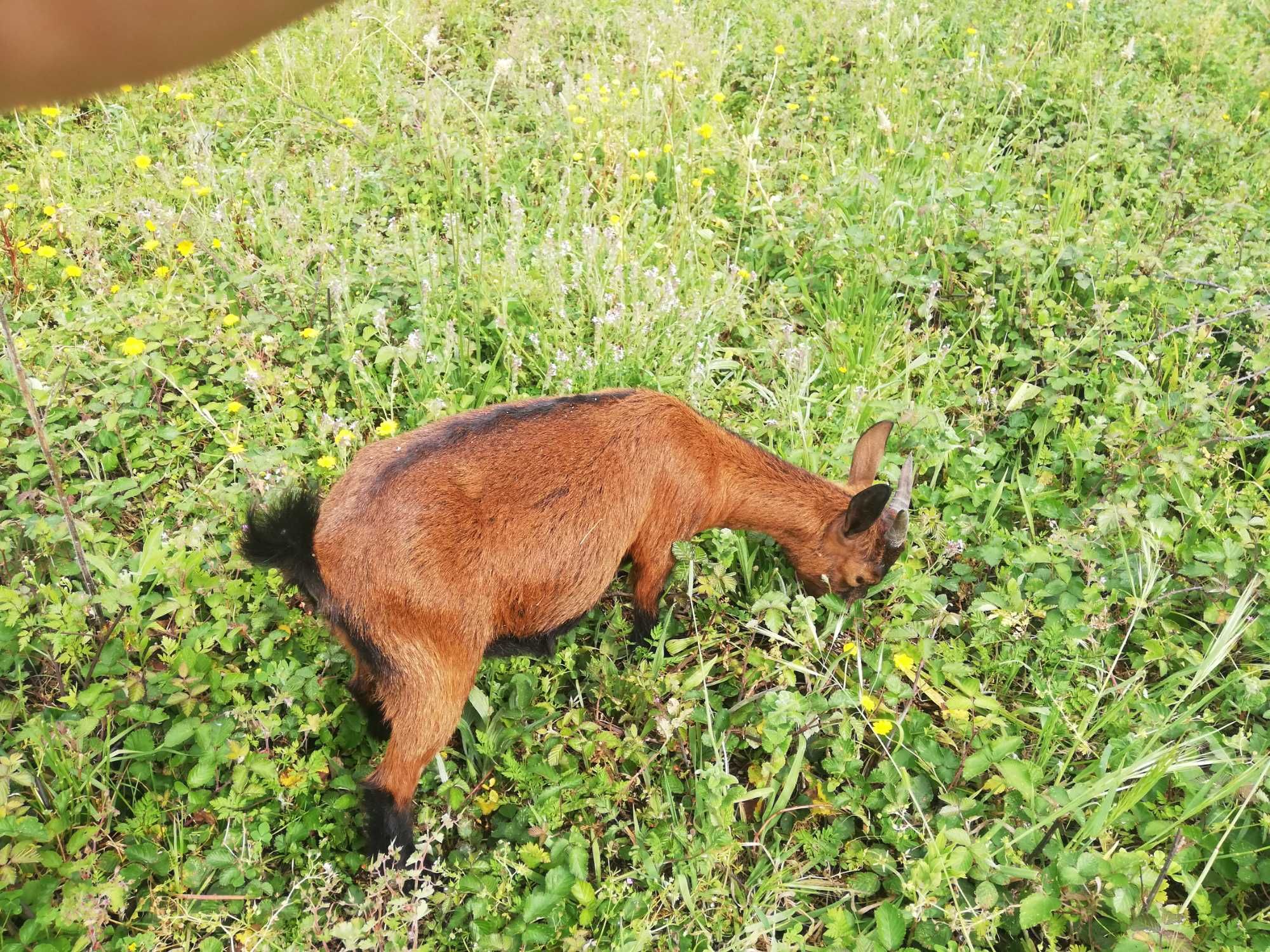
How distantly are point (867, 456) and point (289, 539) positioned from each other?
2.10 m

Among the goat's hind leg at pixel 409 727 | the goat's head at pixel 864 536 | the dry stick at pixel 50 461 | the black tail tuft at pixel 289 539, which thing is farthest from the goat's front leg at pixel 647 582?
the dry stick at pixel 50 461

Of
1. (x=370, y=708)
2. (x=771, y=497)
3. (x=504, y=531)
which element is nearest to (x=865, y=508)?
(x=771, y=497)

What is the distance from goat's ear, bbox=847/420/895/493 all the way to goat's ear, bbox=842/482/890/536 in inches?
10.6

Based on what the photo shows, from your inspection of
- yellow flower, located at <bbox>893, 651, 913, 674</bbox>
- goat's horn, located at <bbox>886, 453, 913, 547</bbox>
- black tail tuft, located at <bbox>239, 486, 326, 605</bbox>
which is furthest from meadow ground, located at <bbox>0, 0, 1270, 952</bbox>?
black tail tuft, located at <bbox>239, 486, 326, 605</bbox>

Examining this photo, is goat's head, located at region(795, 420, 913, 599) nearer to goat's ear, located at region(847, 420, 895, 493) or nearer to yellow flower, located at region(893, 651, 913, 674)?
goat's ear, located at region(847, 420, 895, 493)

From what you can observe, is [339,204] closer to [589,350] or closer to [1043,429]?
[589,350]

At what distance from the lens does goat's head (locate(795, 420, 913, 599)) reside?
2902 mm

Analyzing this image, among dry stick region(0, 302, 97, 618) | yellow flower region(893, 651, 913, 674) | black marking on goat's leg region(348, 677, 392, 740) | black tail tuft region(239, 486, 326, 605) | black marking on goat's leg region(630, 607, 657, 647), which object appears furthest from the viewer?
black marking on goat's leg region(630, 607, 657, 647)

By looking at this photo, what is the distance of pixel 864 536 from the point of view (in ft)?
9.84

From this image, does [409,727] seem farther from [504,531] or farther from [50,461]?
[50,461]

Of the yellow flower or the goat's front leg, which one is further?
the goat's front leg

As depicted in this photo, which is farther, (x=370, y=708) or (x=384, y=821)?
(x=370, y=708)

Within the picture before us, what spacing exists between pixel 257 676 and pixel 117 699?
1.30ft

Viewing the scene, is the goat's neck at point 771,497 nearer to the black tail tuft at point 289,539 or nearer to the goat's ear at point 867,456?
the goat's ear at point 867,456
